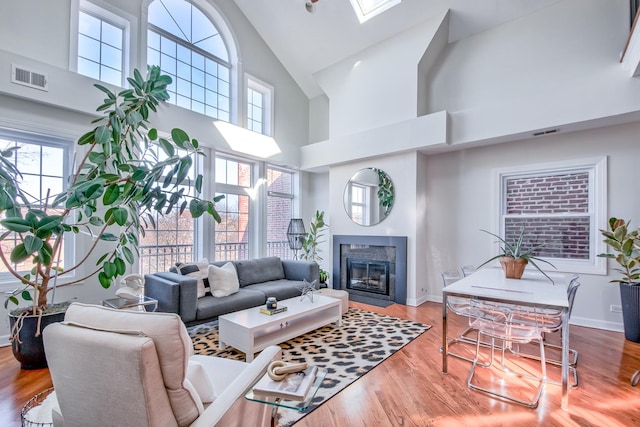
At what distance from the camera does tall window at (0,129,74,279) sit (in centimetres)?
330

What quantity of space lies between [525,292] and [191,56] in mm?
5369

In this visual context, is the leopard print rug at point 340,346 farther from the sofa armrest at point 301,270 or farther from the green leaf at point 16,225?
the green leaf at point 16,225

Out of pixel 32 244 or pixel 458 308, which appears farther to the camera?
pixel 458 308

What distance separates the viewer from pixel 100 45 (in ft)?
12.7

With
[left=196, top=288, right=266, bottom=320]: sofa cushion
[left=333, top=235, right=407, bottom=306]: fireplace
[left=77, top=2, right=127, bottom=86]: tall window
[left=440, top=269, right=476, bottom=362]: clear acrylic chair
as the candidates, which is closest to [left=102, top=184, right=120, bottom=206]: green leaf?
[left=196, top=288, right=266, bottom=320]: sofa cushion

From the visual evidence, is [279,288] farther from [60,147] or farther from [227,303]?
[60,147]

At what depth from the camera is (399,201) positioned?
500 centimetres

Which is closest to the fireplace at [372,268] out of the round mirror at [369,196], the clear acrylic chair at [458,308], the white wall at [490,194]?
the round mirror at [369,196]

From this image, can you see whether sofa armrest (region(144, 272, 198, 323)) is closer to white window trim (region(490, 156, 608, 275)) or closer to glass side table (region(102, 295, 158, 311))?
glass side table (region(102, 295, 158, 311))

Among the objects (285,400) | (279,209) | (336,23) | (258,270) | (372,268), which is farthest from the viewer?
(279,209)

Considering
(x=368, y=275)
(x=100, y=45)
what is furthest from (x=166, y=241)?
(x=368, y=275)

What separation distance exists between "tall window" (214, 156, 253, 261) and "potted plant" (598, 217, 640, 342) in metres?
4.99

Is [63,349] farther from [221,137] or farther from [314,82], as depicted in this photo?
[314,82]

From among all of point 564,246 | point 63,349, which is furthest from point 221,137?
point 564,246
